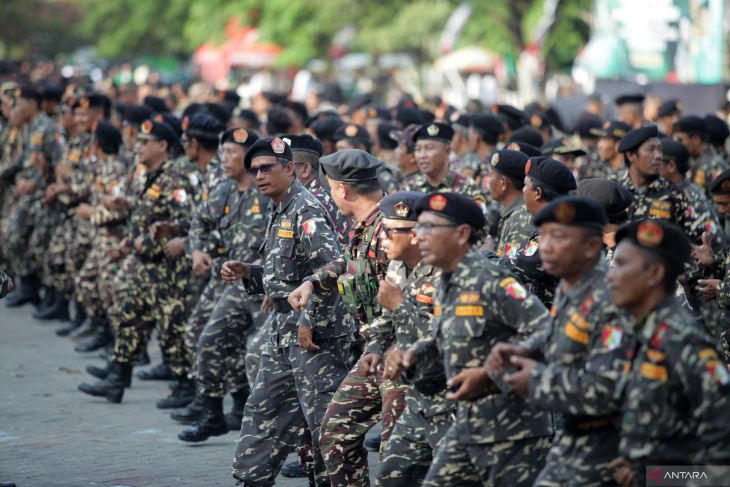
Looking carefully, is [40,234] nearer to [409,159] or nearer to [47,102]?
[47,102]

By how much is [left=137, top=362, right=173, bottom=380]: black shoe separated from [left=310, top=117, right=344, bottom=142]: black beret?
294cm

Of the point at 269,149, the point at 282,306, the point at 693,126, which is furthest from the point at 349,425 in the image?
the point at 693,126

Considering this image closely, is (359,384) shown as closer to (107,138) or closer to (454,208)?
(454,208)

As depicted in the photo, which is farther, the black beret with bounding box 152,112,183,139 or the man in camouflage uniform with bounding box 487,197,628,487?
the black beret with bounding box 152,112,183,139

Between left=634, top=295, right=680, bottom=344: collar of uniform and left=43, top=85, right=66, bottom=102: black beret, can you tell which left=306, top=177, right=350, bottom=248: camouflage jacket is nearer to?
left=634, top=295, right=680, bottom=344: collar of uniform

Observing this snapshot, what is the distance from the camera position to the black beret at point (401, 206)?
691cm

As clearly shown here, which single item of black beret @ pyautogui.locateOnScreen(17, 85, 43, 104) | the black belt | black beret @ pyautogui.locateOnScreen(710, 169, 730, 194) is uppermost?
black beret @ pyautogui.locateOnScreen(17, 85, 43, 104)

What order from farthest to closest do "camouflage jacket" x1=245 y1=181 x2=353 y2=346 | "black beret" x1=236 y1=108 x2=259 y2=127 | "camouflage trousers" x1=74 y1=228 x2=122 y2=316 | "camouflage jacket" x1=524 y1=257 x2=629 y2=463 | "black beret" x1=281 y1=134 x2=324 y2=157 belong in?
"black beret" x1=236 y1=108 x2=259 y2=127, "camouflage trousers" x1=74 y1=228 x2=122 y2=316, "black beret" x1=281 y1=134 x2=324 y2=157, "camouflage jacket" x1=245 y1=181 x2=353 y2=346, "camouflage jacket" x1=524 y1=257 x2=629 y2=463

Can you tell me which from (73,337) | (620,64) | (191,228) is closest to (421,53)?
(620,64)

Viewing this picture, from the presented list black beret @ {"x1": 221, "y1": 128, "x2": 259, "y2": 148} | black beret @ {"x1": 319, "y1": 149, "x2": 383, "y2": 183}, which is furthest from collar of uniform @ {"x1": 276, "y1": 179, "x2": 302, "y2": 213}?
black beret @ {"x1": 221, "y1": 128, "x2": 259, "y2": 148}

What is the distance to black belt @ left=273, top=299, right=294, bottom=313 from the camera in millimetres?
8242

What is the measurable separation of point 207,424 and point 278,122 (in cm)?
556

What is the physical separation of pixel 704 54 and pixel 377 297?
16.8 meters

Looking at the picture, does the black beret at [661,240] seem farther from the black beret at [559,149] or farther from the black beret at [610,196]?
the black beret at [559,149]
